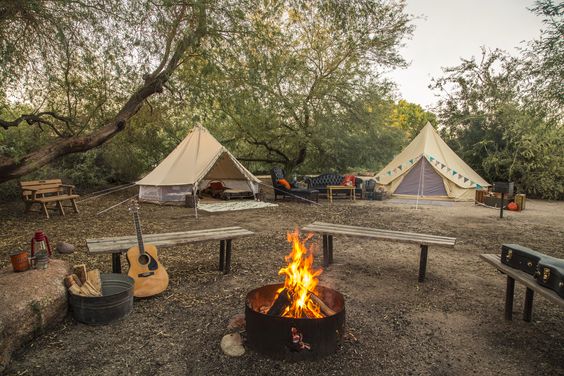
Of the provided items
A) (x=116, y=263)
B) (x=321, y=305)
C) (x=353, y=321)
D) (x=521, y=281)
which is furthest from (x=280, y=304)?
(x=116, y=263)

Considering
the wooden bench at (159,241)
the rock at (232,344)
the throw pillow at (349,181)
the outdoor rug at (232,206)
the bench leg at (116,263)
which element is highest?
the throw pillow at (349,181)

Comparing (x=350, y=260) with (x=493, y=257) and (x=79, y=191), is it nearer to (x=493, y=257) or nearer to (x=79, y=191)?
(x=493, y=257)

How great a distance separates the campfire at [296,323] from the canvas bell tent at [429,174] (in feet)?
38.1

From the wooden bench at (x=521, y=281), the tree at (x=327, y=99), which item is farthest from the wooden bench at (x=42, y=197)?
the wooden bench at (x=521, y=281)

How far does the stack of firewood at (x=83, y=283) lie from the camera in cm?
330

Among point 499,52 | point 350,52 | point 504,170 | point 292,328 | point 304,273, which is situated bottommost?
point 292,328

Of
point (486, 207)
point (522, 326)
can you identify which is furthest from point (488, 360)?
point (486, 207)

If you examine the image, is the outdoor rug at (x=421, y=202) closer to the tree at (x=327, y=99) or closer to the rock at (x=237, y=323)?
the tree at (x=327, y=99)

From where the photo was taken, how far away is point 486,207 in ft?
38.4

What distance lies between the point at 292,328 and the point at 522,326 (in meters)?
2.20

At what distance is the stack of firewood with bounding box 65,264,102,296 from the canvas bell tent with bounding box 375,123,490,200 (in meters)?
12.2

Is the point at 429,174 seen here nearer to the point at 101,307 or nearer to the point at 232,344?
the point at 232,344

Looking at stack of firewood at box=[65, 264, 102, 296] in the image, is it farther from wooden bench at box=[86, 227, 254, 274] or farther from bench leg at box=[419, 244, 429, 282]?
bench leg at box=[419, 244, 429, 282]

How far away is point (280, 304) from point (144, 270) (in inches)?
69.3
